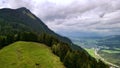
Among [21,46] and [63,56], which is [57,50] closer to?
[63,56]

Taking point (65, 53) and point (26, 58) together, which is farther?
point (65, 53)

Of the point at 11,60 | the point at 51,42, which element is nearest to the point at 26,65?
the point at 11,60

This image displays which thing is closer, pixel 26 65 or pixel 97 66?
pixel 26 65

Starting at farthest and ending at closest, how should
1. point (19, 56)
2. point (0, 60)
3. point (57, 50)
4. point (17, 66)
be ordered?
point (57, 50) < point (19, 56) < point (0, 60) < point (17, 66)

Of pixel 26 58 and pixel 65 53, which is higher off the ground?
pixel 65 53

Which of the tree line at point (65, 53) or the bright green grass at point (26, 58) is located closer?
the bright green grass at point (26, 58)

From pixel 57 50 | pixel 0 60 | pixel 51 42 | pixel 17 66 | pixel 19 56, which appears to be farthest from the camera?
pixel 51 42

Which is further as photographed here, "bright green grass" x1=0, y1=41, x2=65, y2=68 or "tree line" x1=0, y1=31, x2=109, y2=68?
"tree line" x1=0, y1=31, x2=109, y2=68

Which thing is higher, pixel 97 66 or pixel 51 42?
pixel 51 42
